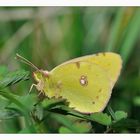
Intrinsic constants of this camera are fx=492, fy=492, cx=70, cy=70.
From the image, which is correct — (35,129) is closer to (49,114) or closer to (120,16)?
(49,114)

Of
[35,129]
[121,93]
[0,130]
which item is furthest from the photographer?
[121,93]

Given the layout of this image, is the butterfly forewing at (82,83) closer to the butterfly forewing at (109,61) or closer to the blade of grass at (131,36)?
→ the butterfly forewing at (109,61)

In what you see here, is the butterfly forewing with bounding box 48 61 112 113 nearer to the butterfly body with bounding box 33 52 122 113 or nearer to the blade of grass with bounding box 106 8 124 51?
the butterfly body with bounding box 33 52 122 113

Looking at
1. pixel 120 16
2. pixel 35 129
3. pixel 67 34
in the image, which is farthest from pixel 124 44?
pixel 35 129

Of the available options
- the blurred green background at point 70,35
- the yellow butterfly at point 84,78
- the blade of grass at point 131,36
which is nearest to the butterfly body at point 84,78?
the yellow butterfly at point 84,78

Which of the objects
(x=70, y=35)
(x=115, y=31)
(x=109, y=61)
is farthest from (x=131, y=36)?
(x=109, y=61)

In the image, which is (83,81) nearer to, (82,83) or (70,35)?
(82,83)
